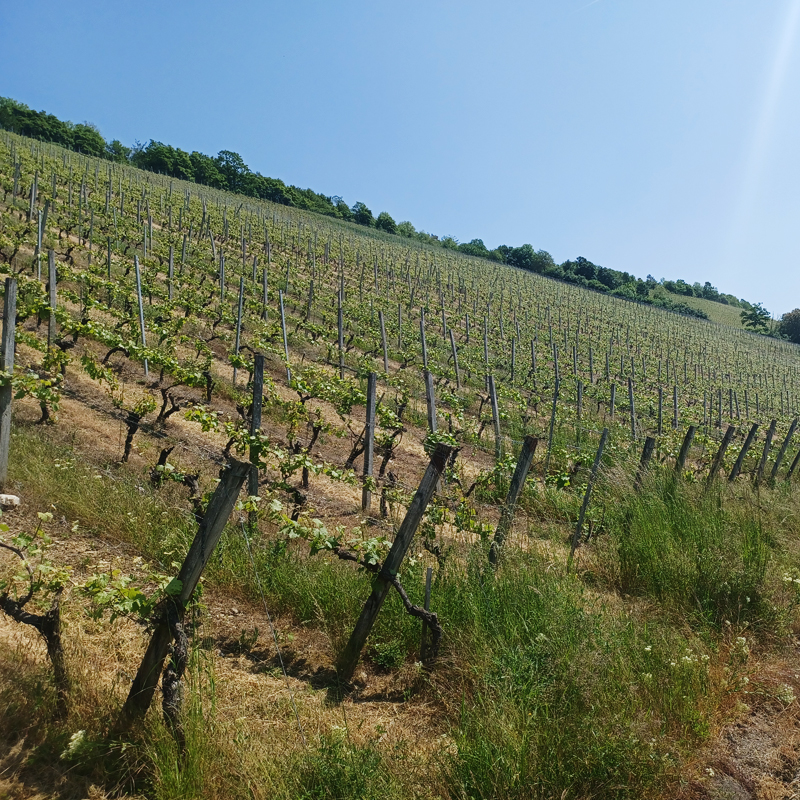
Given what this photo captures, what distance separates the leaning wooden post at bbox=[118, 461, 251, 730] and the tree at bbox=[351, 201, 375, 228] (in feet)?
227

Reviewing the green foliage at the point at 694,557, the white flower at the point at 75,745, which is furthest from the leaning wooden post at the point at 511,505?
the white flower at the point at 75,745

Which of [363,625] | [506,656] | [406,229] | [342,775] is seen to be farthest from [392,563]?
[406,229]

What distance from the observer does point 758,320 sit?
61.6m

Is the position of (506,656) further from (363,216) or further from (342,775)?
(363,216)

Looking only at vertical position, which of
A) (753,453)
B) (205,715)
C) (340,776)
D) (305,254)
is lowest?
(205,715)

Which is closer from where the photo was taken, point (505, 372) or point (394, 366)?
point (394, 366)

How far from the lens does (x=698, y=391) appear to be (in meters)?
24.3

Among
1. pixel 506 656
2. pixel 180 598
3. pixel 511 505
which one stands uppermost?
pixel 511 505

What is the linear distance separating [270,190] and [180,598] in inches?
2709

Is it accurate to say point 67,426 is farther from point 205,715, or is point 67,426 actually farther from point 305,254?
point 305,254

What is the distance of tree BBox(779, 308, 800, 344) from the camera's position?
59500 mm

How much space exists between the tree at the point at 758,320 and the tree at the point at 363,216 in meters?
45.9

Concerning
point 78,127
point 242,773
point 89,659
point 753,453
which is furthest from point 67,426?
point 78,127

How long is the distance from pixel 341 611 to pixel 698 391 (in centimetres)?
2469
